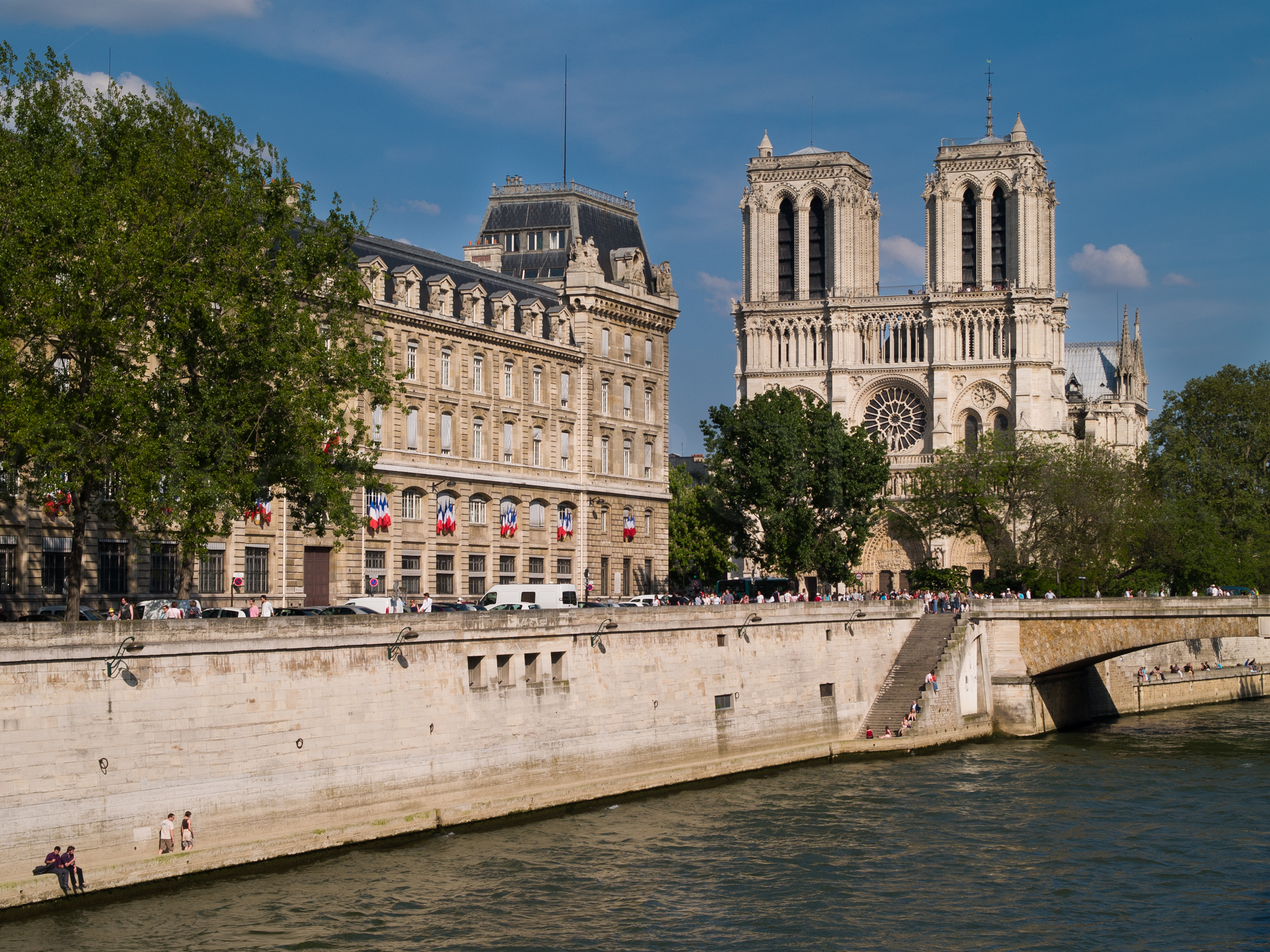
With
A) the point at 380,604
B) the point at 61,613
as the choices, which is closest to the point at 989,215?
the point at 380,604

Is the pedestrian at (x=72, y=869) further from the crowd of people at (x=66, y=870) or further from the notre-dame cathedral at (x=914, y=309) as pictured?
the notre-dame cathedral at (x=914, y=309)

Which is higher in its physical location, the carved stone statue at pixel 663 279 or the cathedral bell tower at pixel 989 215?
the cathedral bell tower at pixel 989 215

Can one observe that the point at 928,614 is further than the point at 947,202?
No

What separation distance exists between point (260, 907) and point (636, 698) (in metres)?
18.8

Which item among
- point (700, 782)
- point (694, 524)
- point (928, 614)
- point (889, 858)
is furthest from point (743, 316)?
point (889, 858)

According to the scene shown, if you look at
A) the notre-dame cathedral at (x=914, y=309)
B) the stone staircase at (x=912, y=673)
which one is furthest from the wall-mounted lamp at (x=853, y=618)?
the notre-dame cathedral at (x=914, y=309)

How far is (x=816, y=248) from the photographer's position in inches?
5207

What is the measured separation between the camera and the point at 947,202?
128 metres

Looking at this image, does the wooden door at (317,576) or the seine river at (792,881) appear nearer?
the seine river at (792,881)

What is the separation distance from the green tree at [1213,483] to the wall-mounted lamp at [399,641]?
62.7m

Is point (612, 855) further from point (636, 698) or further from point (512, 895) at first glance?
point (636, 698)

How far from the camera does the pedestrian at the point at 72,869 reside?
1249 inches

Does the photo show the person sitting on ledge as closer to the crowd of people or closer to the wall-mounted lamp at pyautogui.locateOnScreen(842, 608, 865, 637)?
the crowd of people

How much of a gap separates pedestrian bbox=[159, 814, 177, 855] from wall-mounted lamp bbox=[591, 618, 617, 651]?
16852 mm
